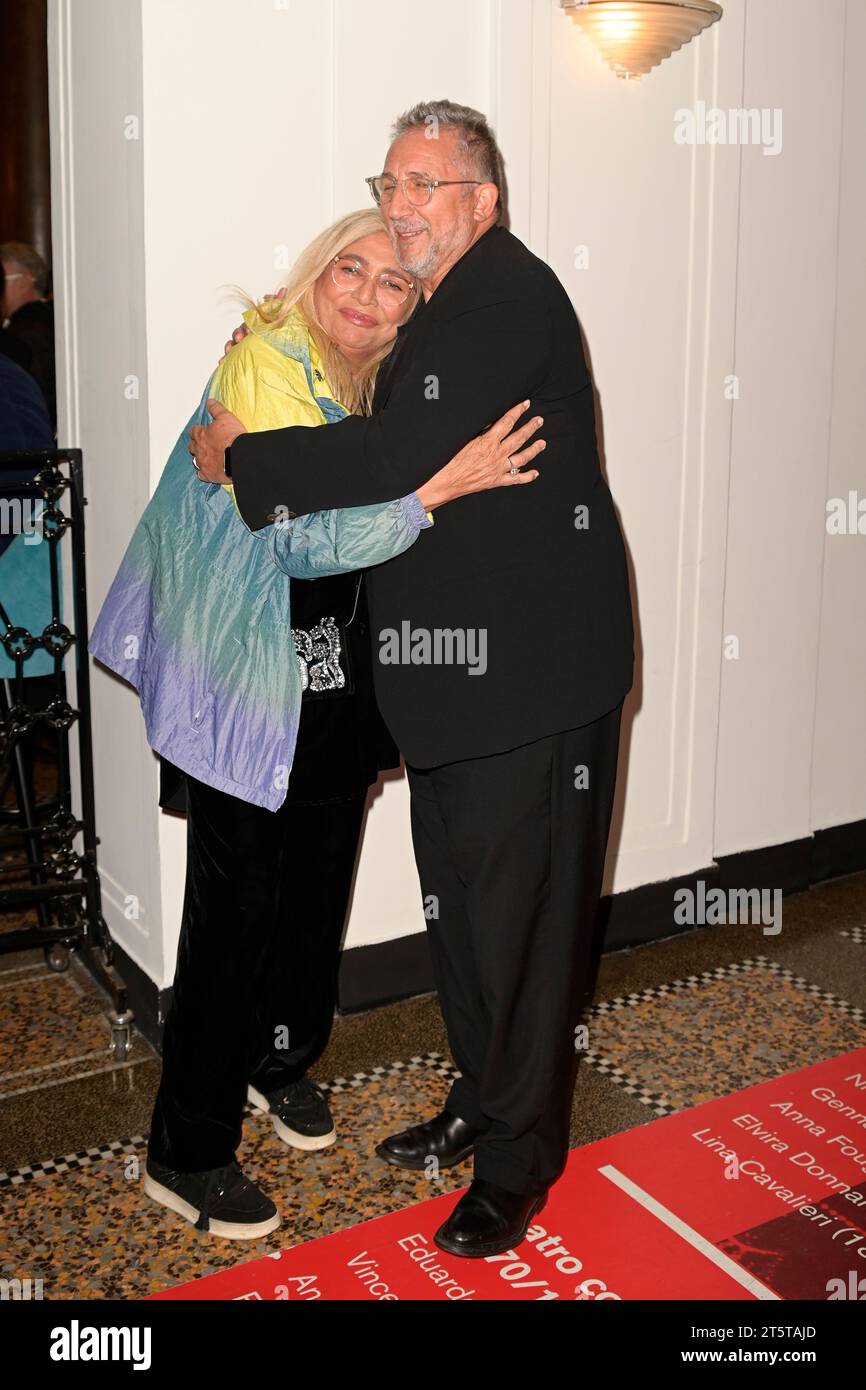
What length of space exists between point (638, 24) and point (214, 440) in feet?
5.38

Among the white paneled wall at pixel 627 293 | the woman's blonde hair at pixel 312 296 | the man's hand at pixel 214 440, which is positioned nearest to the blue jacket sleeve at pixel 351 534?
the man's hand at pixel 214 440

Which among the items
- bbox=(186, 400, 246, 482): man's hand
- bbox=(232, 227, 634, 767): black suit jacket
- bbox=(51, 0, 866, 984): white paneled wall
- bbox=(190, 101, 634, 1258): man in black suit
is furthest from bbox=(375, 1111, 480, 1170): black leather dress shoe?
bbox=(186, 400, 246, 482): man's hand

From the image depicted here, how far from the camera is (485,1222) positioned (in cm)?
238

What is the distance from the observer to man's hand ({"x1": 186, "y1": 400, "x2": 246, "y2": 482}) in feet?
7.18

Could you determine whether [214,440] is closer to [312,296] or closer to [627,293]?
[312,296]

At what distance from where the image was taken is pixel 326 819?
2539mm

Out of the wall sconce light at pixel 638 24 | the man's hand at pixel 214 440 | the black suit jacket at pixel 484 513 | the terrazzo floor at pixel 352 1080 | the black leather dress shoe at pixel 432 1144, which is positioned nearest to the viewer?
the black suit jacket at pixel 484 513

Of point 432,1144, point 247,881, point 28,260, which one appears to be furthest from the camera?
point 28,260

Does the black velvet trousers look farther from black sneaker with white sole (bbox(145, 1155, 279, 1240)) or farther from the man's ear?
the man's ear

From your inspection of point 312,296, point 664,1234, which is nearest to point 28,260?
point 312,296

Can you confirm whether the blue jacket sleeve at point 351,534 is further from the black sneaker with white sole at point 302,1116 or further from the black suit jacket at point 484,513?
the black sneaker with white sole at point 302,1116

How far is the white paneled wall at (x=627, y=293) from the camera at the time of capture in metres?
2.79

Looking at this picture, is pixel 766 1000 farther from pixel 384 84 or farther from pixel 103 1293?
pixel 384 84

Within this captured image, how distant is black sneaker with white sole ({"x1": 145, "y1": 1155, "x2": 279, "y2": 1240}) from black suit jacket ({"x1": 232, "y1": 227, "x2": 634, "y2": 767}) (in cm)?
85
